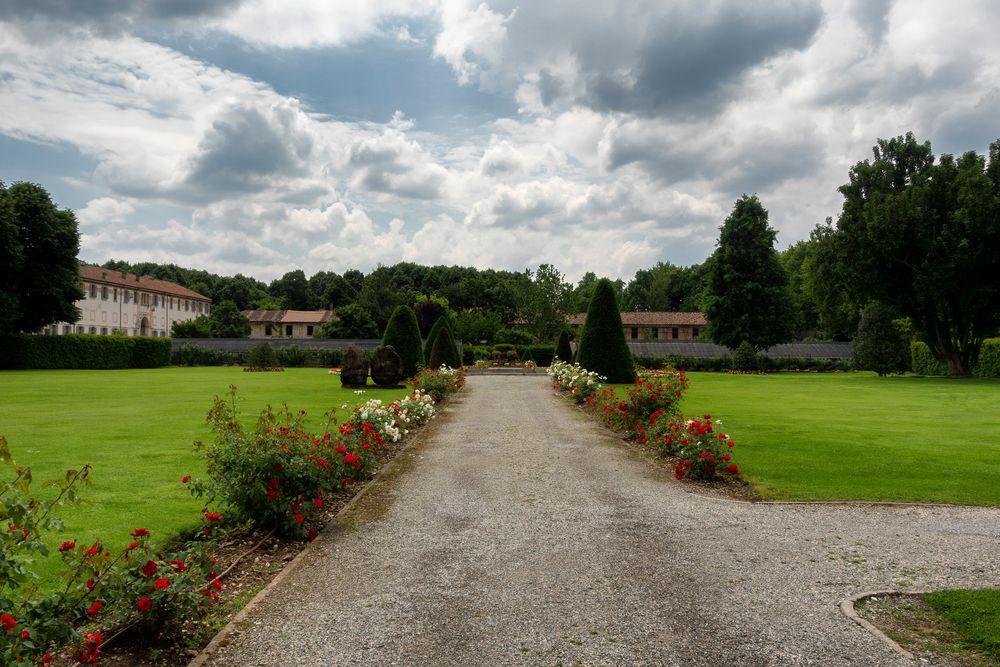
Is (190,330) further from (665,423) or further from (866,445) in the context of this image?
(866,445)

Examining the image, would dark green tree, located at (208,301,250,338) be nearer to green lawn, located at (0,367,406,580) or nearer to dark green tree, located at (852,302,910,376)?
green lawn, located at (0,367,406,580)

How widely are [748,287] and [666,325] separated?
36.5m

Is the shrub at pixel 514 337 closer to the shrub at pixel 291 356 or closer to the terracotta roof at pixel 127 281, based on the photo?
the shrub at pixel 291 356

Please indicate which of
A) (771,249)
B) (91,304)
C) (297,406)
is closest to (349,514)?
(297,406)

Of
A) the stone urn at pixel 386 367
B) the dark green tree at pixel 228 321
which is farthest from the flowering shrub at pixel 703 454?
the dark green tree at pixel 228 321

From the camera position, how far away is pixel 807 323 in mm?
75312

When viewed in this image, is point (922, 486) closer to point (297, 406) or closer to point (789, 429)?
point (789, 429)

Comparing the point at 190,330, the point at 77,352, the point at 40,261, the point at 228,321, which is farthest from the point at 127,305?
the point at 77,352

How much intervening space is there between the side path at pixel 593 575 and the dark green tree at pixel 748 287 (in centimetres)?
4503

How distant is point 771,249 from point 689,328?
115ft

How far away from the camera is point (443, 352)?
37.5 metres

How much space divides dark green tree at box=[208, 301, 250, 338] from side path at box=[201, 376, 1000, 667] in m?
74.2

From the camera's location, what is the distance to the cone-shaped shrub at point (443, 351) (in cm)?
3675

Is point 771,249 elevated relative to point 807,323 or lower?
elevated
